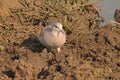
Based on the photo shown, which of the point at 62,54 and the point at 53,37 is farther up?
the point at 53,37

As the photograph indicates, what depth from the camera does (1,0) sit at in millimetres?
6949

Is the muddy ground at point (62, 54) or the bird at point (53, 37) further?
the bird at point (53, 37)

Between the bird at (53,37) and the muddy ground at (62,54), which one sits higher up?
the bird at (53,37)

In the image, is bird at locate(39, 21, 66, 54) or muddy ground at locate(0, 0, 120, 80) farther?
bird at locate(39, 21, 66, 54)

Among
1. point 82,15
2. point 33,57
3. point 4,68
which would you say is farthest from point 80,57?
point 82,15

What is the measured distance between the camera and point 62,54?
5.64 meters

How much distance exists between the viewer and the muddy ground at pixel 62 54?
5055mm

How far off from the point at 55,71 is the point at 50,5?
7.56ft

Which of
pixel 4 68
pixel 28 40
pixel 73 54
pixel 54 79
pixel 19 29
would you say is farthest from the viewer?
pixel 19 29

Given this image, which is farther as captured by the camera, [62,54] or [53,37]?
[62,54]

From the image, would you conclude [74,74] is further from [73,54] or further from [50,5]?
[50,5]

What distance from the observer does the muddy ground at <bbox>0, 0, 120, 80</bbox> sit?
199 inches

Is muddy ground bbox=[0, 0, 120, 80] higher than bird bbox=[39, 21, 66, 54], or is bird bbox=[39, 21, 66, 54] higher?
bird bbox=[39, 21, 66, 54]

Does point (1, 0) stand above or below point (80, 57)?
above
